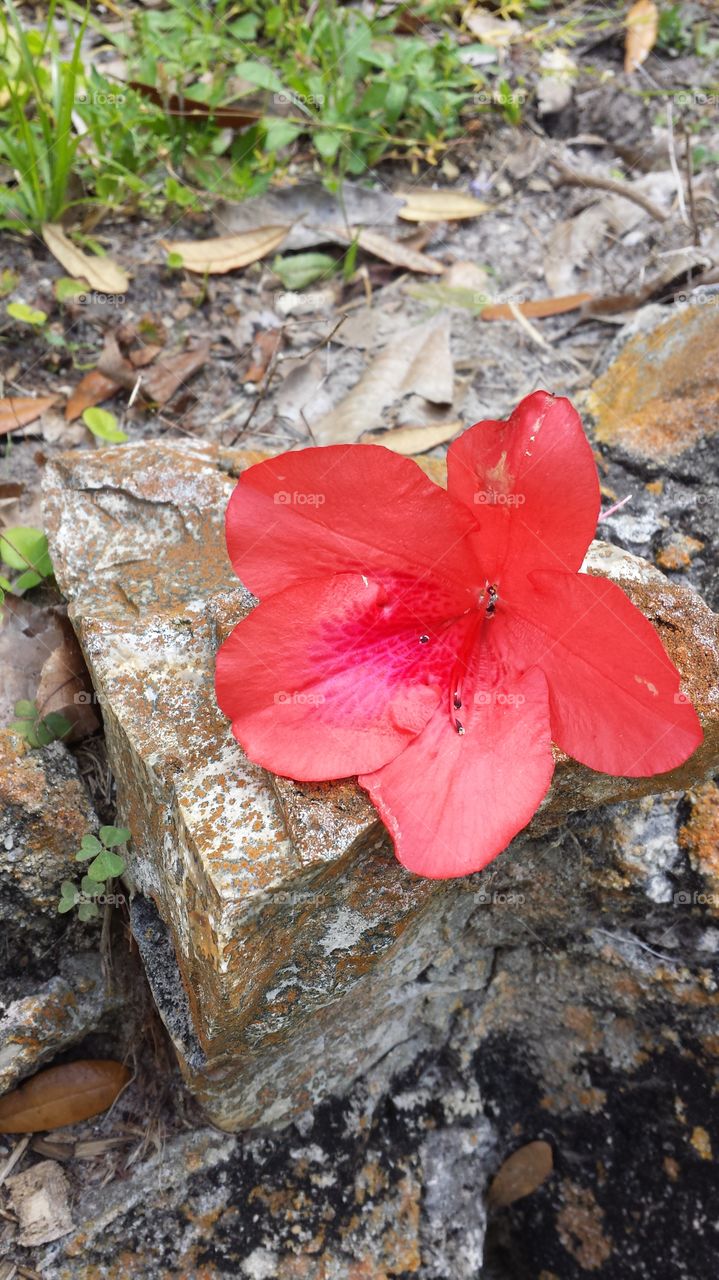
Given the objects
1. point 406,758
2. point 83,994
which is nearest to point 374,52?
point 406,758

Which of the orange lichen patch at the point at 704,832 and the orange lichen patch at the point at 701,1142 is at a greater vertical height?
the orange lichen patch at the point at 704,832

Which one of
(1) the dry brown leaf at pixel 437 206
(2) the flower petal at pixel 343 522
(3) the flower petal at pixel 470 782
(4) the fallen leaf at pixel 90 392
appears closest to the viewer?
(3) the flower petal at pixel 470 782

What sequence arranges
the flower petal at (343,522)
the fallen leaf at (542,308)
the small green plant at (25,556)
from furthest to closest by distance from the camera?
the fallen leaf at (542,308), the small green plant at (25,556), the flower petal at (343,522)

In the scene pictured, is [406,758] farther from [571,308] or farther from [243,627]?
[571,308]

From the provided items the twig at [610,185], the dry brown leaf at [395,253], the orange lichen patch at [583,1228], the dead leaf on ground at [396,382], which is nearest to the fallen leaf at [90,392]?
the dead leaf on ground at [396,382]

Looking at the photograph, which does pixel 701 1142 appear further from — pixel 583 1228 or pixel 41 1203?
pixel 41 1203

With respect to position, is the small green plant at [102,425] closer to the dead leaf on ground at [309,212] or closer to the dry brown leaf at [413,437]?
the dry brown leaf at [413,437]

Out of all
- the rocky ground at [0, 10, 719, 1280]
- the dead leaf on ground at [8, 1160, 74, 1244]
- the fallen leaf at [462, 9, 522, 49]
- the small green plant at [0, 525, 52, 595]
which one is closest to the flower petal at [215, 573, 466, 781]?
the rocky ground at [0, 10, 719, 1280]
